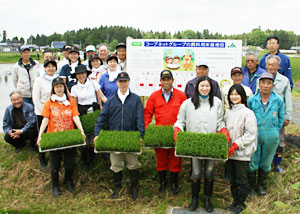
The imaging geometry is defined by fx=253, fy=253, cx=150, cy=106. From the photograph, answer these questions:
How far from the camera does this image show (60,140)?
431 cm

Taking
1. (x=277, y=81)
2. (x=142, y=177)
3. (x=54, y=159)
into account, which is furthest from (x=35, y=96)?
(x=277, y=81)

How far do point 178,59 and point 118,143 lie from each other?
8.99 ft

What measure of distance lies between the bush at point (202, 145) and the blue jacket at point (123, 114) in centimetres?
96

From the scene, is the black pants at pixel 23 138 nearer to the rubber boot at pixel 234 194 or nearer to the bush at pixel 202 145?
the bush at pixel 202 145

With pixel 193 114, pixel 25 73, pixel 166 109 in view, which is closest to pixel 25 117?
pixel 25 73

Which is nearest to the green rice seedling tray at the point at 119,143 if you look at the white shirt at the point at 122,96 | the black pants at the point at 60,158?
the white shirt at the point at 122,96

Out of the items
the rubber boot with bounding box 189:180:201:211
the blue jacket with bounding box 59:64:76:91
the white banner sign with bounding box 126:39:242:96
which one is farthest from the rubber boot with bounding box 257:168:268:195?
the blue jacket with bounding box 59:64:76:91

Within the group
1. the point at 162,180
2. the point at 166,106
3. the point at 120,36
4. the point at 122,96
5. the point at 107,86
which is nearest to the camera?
the point at 122,96

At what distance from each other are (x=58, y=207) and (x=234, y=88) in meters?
3.70

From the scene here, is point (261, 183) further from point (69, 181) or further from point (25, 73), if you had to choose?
point (25, 73)

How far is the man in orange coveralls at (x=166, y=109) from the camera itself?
4547 mm

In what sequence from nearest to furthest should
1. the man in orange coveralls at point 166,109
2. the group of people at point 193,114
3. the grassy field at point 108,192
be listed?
1. the group of people at point 193,114
2. the grassy field at point 108,192
3. the man in orange coveralls at point 166,109

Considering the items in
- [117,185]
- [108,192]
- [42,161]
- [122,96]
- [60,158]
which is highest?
[122,96]

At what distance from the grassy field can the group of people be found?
196 millimetres
